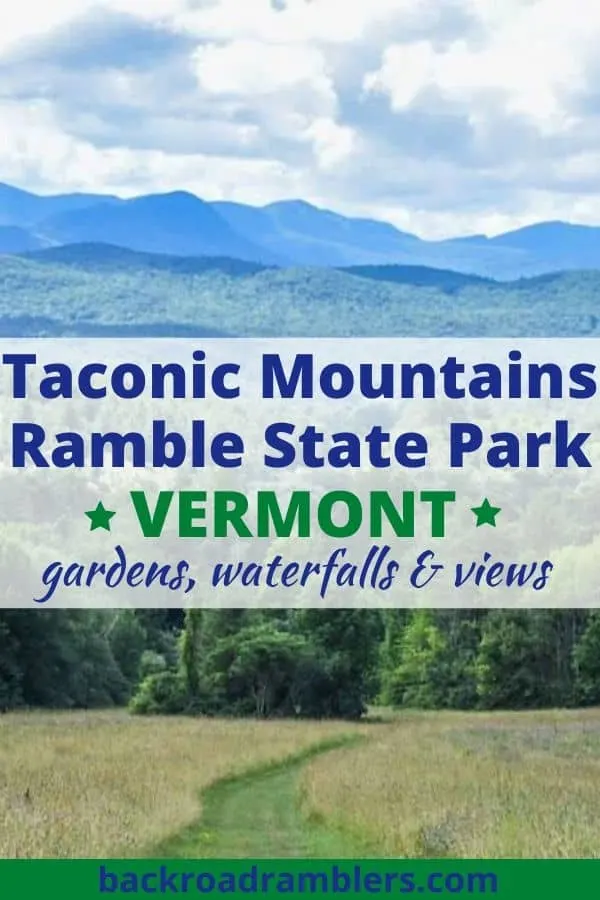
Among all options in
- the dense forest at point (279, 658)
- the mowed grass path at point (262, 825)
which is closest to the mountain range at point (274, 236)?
the dense forest at point (279, 658)

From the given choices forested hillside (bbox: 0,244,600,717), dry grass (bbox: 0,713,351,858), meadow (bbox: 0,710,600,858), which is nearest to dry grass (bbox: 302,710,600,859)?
meadow (bbox: 0,710,600,858)

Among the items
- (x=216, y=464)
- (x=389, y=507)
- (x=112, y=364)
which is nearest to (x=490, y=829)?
(x=389, y=507)

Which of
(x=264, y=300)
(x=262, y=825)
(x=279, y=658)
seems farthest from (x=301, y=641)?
(x=264, y=300)

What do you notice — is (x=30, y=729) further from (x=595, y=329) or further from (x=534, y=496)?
(x=595, y=329)
